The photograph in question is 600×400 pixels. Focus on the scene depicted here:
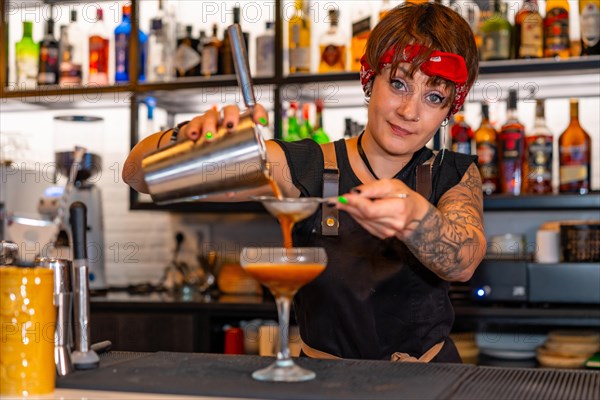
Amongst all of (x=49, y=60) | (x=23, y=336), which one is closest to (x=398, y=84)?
(x=23, y=336)

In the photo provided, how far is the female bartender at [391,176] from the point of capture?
1.87 m

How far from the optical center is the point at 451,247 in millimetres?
1628

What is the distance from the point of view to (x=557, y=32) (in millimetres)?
2994

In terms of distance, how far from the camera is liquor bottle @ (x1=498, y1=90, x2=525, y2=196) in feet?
9.84

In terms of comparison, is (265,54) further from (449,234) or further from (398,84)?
(449,234)

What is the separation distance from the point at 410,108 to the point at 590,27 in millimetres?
1408

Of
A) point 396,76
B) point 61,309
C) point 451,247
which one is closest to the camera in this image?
point 61,309

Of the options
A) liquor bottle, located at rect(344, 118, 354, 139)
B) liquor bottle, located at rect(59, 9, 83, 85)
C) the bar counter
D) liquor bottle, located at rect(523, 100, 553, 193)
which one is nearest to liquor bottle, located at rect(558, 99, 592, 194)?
liquor bottle, located at rect(523, 100, 553, 193)

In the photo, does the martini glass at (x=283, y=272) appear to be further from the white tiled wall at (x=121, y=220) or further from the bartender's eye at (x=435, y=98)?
the white tiled wall at (x=121, y=220)

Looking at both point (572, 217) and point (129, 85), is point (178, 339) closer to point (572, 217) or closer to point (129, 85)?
point (129, 85)

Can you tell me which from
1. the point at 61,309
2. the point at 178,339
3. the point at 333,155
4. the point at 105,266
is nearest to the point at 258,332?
the point at 178,339

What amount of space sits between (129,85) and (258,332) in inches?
46.1

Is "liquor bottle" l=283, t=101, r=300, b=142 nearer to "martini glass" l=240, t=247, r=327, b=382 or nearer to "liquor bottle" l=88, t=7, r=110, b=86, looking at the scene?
"liquor bottle" l=88, t=7, r=110, b=86

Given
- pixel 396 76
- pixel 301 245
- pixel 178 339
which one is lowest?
pixel 178 339
